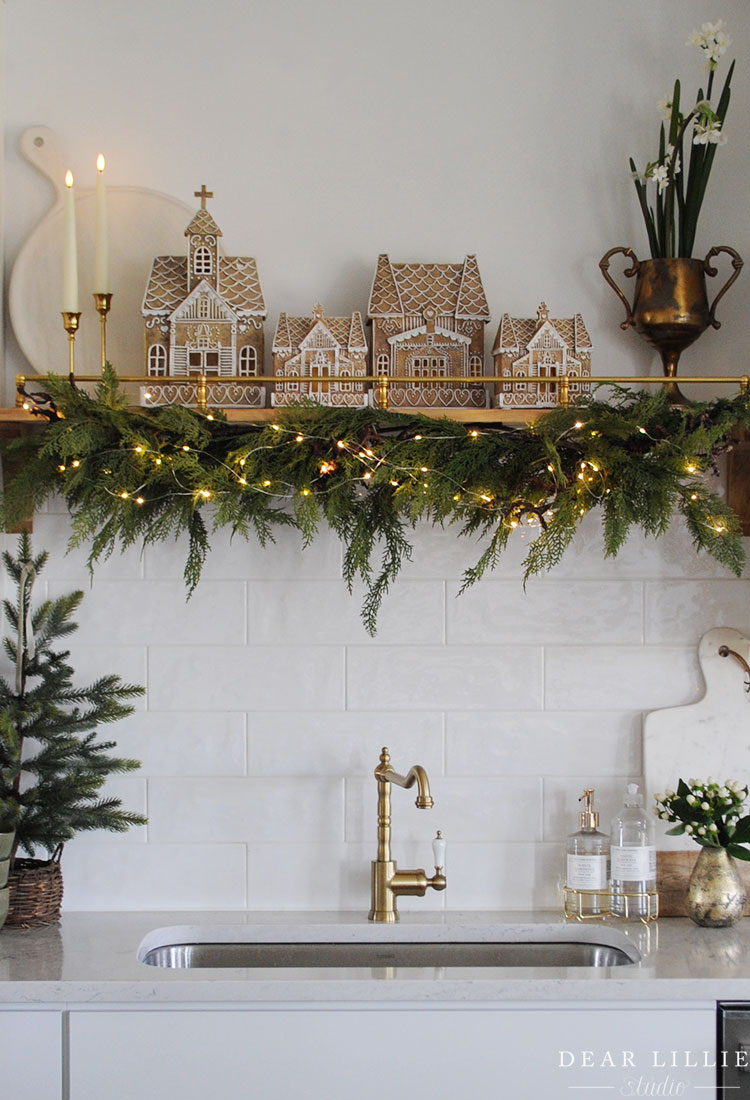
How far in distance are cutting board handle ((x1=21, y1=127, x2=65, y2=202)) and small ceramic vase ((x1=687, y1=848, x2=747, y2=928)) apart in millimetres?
1631

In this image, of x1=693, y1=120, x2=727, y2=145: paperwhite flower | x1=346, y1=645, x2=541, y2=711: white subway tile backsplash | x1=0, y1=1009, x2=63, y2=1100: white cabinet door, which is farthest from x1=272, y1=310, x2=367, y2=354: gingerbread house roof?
x1=0, y1=1009, x2=63, y2=1100: white cabinet door

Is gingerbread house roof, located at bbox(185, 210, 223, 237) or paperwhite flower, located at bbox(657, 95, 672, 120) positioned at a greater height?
paperwhite flower, located at bbox(657, 95, 672, 120)

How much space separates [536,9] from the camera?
6.75ft

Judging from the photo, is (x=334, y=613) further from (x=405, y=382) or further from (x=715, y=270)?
(x=715, y=270)

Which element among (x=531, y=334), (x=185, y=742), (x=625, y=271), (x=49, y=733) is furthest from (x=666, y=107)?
(x=49, y=733)

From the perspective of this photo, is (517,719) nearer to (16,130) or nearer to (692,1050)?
(692,1050)

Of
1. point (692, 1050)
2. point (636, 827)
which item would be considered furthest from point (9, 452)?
point (692, 1050)

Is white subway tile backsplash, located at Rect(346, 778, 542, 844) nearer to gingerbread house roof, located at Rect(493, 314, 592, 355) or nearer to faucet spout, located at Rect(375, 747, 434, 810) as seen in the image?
faucet spout, located at Rect(375, 747, 434, 810)

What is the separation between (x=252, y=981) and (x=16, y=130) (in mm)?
1536

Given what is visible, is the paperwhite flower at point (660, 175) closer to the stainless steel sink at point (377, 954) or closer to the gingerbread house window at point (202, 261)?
the gingerbread house window at point (202, 261)

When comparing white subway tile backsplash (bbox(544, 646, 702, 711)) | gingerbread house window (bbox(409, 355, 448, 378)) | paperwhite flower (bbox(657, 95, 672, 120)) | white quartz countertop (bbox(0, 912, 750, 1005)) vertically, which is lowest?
white quartz countertop (bbox(0, 912, 750, 1005))

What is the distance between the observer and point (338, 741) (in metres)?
2.01

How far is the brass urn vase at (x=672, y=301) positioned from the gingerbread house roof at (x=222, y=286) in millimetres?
617

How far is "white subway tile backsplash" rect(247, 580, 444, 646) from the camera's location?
201 centimetres
